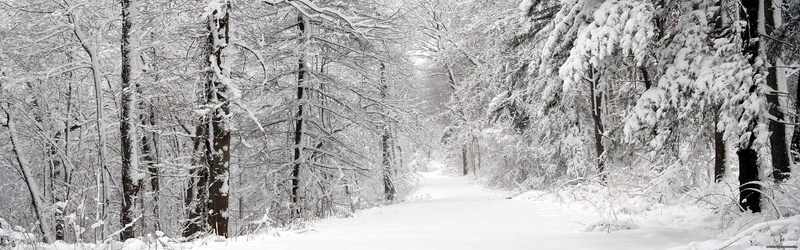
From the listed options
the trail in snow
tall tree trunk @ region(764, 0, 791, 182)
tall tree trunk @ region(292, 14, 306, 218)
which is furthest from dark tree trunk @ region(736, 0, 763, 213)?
tall tree trunk @ region(292, 14, 306, 218)

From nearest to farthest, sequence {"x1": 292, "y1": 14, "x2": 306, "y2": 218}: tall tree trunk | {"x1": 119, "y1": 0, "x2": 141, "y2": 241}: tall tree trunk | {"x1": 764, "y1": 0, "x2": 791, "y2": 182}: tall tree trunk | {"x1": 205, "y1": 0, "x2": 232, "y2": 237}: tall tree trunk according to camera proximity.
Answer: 1. {"x1": 764, "y1": 0, "x2": 791, "y2": 182}: tall tree trunk
2. {"x1": 205, "y1": 0, "x2": 232, "y2": 237}: tall tree trunk
3. {"x1": 119, "y1": 0, "x2": 141, "y2": 241}: tall tree trunk
4. {"x1": 292, "y1": 14, "x2": 306, "y2": 218}: tall tree trunk

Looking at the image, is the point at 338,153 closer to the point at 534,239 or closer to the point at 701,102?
the point at 534,239

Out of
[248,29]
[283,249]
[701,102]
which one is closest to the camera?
[701,102]

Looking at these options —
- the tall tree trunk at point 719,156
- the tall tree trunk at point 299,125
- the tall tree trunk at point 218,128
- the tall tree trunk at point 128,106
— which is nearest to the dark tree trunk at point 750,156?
the tall tree trunk at point 719,156

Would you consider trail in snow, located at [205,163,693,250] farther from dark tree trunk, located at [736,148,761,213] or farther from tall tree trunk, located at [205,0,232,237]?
tall tree trunk, located at [205,0,232,237]

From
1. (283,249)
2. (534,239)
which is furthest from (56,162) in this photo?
(534,239)

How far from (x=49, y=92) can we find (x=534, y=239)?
14.8m

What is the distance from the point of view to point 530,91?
38.8ft

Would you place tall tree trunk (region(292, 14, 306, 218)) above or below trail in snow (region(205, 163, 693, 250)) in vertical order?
above

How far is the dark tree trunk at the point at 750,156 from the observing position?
4664mm

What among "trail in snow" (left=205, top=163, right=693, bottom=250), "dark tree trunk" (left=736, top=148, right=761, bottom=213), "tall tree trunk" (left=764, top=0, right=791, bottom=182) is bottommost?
"trail in snow" (left=205, top=163, right=693, bottom=250)

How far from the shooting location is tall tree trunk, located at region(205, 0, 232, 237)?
792 centimetres

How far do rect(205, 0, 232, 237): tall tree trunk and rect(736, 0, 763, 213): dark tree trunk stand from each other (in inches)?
263

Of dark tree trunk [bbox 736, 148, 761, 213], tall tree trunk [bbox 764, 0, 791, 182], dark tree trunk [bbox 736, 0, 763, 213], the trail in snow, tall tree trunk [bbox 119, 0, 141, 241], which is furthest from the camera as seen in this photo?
tall tree trunk [bbox 119, 0, 141, 241]
